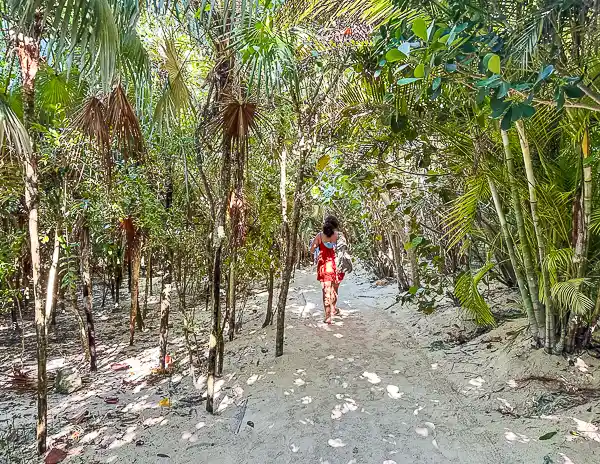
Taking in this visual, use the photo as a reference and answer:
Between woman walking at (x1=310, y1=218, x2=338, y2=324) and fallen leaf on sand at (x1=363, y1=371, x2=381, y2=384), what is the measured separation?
1.78 m

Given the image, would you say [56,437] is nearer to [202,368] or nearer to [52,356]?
[202,368]

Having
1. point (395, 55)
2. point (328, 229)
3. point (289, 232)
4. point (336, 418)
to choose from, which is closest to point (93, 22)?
point (395, 55)

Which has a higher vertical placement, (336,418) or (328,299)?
(328,299)

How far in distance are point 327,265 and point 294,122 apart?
199 cm

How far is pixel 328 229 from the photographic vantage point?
228 inches

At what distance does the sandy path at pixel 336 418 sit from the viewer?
2.85 metres

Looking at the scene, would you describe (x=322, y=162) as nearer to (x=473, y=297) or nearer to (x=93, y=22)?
(x=473, y=297)

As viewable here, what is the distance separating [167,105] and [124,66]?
500 millimetres

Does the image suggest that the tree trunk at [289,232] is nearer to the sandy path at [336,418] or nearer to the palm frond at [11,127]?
the sandy path at [336,418]

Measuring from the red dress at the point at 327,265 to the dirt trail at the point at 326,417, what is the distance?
3.13ft

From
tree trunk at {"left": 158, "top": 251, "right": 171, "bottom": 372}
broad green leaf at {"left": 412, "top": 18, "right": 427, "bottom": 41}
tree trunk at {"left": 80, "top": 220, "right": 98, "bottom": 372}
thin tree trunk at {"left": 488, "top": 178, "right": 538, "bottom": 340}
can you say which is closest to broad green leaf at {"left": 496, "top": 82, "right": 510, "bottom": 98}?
broad green leaf at {"left": 412, "top": 18, "right": 427, "bottom": 41}

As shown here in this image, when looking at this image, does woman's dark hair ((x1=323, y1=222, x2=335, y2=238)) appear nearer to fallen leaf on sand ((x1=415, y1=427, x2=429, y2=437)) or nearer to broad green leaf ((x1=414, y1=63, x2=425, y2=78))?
fallen leaf on sand ((x1=415, y1=427, x2=429, y2=437))

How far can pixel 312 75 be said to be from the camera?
4.13 metres

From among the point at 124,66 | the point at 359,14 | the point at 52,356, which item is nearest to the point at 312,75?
the point at 359,14
